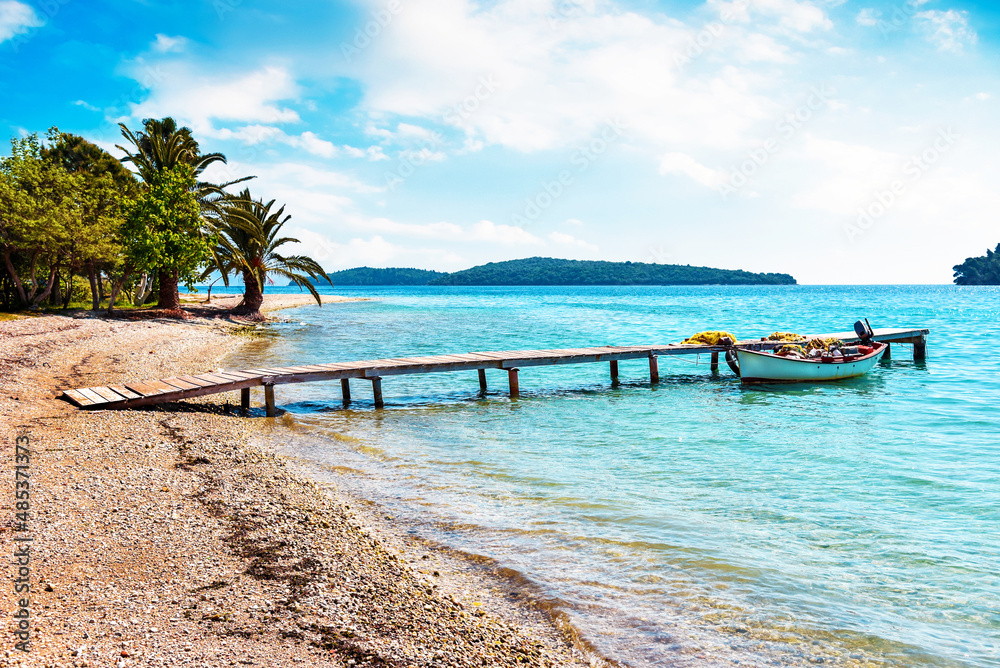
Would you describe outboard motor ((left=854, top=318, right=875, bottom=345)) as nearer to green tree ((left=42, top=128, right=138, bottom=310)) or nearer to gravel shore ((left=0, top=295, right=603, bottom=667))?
gravel shore ((left=0, top=295, right=603, bottom=667))

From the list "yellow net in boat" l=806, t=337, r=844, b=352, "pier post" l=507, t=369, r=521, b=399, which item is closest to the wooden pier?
"pier post" l=507, t=369, r=521, b=399

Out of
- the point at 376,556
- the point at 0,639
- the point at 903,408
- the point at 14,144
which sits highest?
the point at 14,144

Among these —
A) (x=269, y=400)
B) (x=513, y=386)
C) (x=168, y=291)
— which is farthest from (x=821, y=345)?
(x=168, y=291)

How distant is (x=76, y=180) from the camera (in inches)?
1037

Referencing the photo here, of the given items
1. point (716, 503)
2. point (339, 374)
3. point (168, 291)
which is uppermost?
point (168, 291)

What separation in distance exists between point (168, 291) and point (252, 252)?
19.5ft

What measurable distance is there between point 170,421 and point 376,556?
7075 millimetres

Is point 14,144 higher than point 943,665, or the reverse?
point 14,144

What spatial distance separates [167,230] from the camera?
28.6m

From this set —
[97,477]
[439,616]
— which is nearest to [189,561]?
[439,616]

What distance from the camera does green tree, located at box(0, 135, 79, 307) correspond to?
22.7 m

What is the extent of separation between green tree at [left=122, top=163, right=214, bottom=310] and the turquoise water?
15248mm

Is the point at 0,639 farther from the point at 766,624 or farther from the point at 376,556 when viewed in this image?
the point at 766,624

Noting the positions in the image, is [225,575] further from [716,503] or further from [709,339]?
[709,339]
